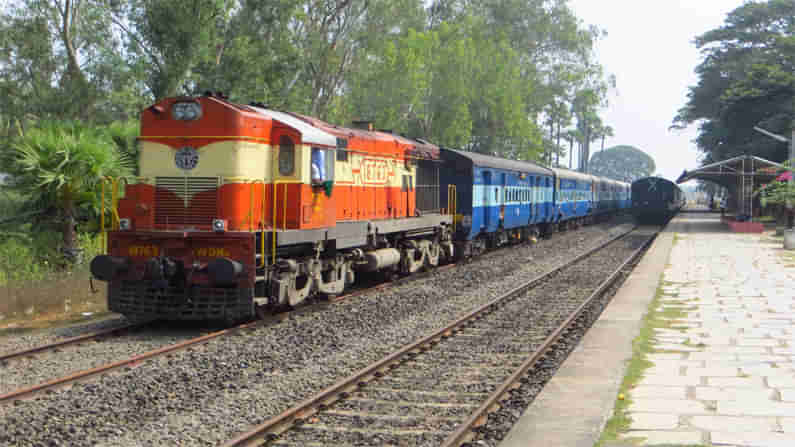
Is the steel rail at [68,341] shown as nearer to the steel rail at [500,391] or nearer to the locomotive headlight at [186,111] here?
the locomotive headlight at [186,111]

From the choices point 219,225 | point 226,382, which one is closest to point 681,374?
point 226,382

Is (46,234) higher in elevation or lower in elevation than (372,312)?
higher

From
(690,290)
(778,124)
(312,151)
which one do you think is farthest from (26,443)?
(778,124)

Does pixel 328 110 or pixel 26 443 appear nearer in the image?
pixel 26 443

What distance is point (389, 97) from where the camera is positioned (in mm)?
38969

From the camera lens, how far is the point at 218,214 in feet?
37.2

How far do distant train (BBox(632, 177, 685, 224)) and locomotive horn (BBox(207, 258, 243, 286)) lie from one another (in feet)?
135

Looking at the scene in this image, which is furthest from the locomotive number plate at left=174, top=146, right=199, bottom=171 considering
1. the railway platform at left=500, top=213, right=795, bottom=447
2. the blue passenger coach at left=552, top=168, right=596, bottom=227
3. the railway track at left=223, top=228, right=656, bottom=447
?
the blue passenger coach at left=552, top=168, right=596, bottom=227

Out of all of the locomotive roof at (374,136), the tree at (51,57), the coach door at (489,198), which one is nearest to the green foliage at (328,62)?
the tree at (51,57)

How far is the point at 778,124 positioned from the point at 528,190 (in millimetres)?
24981

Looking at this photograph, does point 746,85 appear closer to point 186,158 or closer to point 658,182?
point 658,182

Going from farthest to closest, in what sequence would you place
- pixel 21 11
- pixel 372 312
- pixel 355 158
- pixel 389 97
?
pixel 389 97, pixel 21 11, pixel 355 158, pixel 372 312

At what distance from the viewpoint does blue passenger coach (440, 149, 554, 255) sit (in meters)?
22.3

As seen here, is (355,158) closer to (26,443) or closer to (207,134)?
(207,134)
